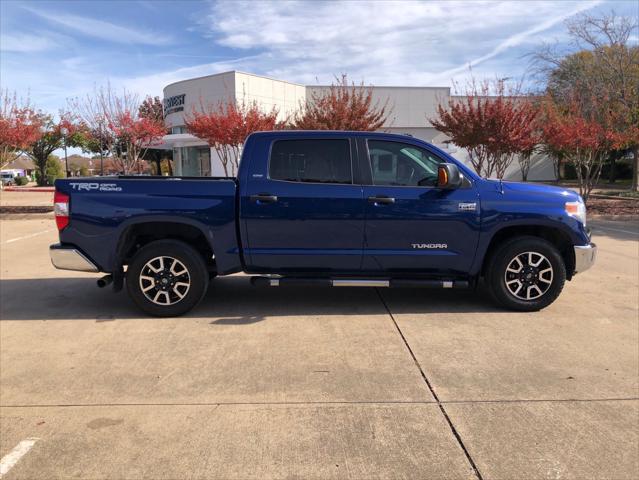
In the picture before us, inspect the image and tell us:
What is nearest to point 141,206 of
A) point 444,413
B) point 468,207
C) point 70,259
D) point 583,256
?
point 70,259

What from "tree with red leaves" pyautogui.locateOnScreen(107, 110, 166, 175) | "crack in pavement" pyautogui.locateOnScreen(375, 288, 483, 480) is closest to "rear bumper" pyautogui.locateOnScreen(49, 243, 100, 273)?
"crack in pavement" pyautogui.locateOnScreen(375, 288, 483, 480)

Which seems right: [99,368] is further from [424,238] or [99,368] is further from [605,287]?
[605,287]

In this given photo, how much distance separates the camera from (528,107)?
1812 cm

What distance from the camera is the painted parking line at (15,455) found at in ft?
9.43

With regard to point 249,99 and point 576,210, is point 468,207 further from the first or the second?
point 249,99

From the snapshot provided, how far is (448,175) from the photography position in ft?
16.9

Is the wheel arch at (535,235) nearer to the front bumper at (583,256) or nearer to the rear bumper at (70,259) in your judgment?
the front bumper at (583,256)

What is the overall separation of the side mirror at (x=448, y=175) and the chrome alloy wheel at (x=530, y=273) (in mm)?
1130

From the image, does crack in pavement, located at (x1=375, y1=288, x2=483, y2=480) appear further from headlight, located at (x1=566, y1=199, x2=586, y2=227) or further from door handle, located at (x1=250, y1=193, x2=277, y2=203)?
headlight, located at (x1=566, y1=199, x2=586, y2=227)

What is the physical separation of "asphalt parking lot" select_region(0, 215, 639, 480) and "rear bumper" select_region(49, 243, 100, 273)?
2.00 feet

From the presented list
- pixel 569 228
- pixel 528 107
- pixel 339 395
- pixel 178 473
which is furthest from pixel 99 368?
pixel 528 107

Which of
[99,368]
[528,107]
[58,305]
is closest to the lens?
[99,368]

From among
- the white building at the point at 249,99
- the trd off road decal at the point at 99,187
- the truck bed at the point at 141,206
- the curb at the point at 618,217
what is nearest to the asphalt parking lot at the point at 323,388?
the truck bed at the point at 141,206

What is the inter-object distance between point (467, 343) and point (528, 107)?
15.8m
